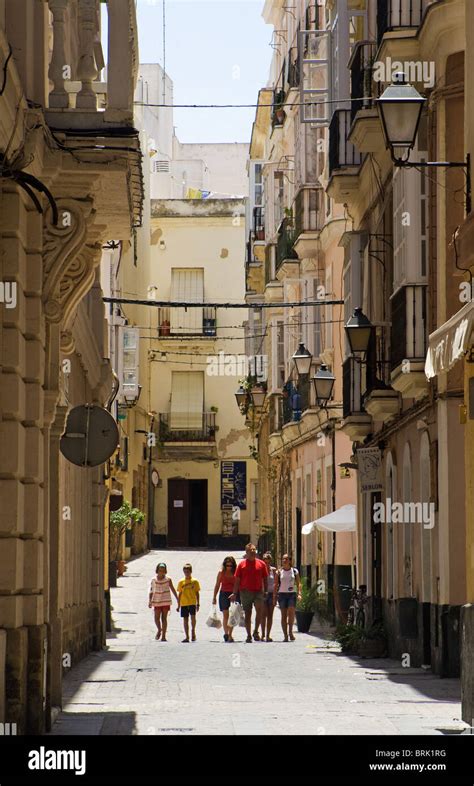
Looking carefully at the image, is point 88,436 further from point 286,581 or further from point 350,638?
point 286,581

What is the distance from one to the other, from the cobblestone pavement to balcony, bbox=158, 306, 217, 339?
3798 centimetres

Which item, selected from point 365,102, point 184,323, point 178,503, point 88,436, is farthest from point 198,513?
point 88,436

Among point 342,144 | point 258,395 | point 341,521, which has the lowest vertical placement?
point 341,521

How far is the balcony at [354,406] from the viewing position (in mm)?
25531

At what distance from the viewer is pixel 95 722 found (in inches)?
540

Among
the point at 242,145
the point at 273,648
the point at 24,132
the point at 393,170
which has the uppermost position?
the point at 242,145

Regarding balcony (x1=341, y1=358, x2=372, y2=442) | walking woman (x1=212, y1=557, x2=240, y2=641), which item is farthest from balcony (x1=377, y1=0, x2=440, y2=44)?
walking woman (x1=212, y1=557, x2=240, y2=641)

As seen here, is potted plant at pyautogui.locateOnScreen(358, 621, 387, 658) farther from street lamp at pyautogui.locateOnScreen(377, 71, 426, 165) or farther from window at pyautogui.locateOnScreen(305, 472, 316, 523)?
window at pyautogui.locateOnScreen(305, 472, 316, 523)

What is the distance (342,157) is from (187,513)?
41590 millimetres

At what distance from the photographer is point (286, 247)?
3916cm

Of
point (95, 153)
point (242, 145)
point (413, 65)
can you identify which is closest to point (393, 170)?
point (413, 65)

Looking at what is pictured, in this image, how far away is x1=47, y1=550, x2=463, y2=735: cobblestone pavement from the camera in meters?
13.2

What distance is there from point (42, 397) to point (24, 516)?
0.94 meters

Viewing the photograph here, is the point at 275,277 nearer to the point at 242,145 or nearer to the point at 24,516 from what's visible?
the point at 24,516
